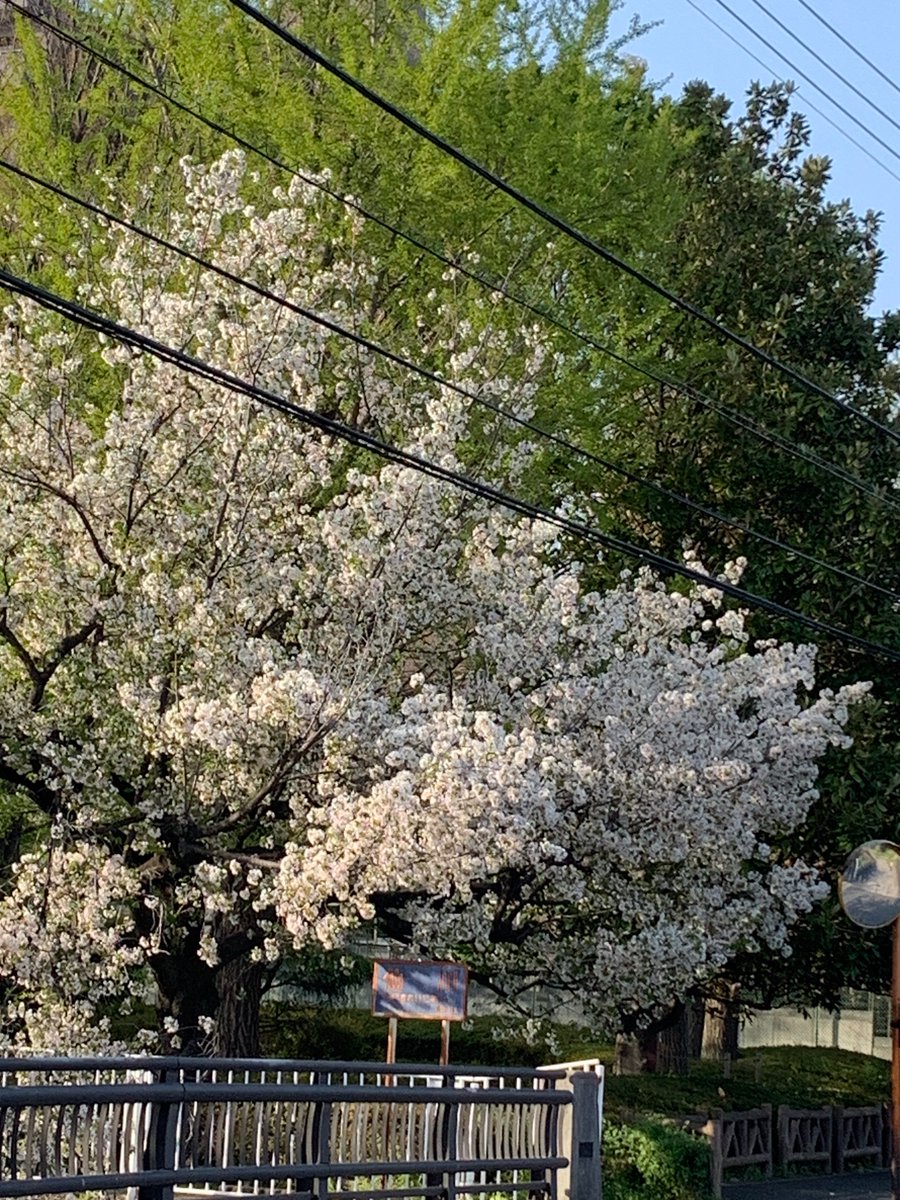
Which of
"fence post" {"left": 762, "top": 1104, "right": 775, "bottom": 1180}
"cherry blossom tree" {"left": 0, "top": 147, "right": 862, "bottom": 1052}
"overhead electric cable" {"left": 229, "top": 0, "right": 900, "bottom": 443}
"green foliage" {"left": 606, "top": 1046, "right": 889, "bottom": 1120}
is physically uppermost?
"overhead electric cable" {"left": 229, "top": 0, "right": 900, "bottom": 443}

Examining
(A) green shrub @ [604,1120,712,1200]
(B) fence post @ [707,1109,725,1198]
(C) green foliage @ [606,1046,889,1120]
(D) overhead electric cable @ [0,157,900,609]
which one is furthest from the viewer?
(C) green foliage @ [606,1046,889,1120]

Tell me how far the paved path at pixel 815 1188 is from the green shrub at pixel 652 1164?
5.19 ft

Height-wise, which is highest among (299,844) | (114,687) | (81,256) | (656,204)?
(656,204)

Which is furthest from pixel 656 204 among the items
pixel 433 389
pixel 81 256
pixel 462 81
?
pixel 81 256

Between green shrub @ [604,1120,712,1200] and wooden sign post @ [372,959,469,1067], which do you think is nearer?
wooden sign post @ [372,959,469,1067]

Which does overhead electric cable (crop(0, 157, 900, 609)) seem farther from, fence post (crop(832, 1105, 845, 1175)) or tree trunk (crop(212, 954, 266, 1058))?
tree trunk (crop(212, 954, 266, 1058))

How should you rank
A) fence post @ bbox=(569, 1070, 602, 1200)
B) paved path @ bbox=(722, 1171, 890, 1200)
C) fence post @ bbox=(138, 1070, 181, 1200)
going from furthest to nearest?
paved path @ bbox=(722, 1171, 890, 1200)
fence post @ bbox=(569, 1070, 602, 1200)
fence post @ bbox=(138, 1070, 181, 1200)

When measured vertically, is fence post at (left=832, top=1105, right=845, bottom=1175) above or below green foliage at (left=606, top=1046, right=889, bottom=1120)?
below

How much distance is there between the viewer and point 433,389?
21328mm

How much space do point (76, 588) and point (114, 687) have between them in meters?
1.23

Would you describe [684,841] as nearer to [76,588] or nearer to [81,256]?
[76,588]

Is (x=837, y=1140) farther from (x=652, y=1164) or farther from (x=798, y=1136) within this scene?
(x=652, y=1164)

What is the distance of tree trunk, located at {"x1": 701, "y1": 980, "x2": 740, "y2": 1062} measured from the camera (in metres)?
28.3

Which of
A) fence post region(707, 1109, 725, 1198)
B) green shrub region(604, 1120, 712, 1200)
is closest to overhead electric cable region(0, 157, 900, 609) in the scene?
green shrub region(604, 1120, 712, 1200)
